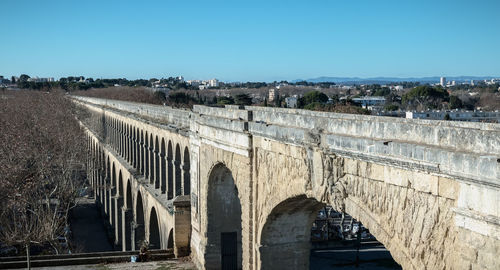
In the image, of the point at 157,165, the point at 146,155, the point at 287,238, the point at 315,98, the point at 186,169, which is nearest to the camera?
the point at 287,238

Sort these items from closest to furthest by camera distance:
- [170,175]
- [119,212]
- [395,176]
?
[395,176]
[170,175]
[119,212]

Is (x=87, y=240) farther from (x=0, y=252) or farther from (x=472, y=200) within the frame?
(x=472, y=200)

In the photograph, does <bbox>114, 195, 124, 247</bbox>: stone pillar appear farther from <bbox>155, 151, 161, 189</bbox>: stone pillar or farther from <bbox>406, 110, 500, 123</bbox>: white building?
<bbox>406, 110, 500, 123</bbox>: white building

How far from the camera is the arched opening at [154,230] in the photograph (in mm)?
21062

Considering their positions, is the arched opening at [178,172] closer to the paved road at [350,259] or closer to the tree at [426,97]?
the paved road at [350,259]

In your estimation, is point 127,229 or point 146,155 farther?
point 127,229

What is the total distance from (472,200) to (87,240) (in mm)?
27177

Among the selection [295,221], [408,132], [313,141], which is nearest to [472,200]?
[408,132]

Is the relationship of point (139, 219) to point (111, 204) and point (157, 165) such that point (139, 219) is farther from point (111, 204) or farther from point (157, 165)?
point (111, 204)

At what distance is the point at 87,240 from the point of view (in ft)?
96.5

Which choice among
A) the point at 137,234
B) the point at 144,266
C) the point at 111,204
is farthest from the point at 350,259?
the point at 111,204

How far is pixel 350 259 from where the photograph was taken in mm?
17641

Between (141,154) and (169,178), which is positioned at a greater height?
(141,154)

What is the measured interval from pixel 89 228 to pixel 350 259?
775 inches
